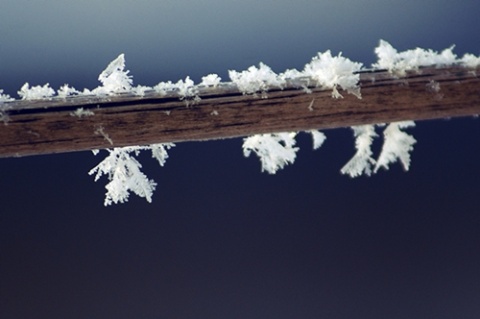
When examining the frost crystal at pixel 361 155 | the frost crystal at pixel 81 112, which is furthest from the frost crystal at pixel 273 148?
the frost crystal at pixel 81 112

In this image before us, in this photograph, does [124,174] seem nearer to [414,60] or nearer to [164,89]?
[164,89]

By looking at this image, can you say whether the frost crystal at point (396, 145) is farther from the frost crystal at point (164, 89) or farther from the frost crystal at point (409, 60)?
the frost crystal at point (164, 89)

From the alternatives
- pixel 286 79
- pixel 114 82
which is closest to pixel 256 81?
pixel 286 79

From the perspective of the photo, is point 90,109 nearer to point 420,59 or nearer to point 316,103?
point 316,103

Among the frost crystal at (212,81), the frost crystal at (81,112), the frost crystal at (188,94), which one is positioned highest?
the frost crystal at (212,81)

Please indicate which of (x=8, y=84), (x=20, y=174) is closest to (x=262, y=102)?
(x=8, y=84)
